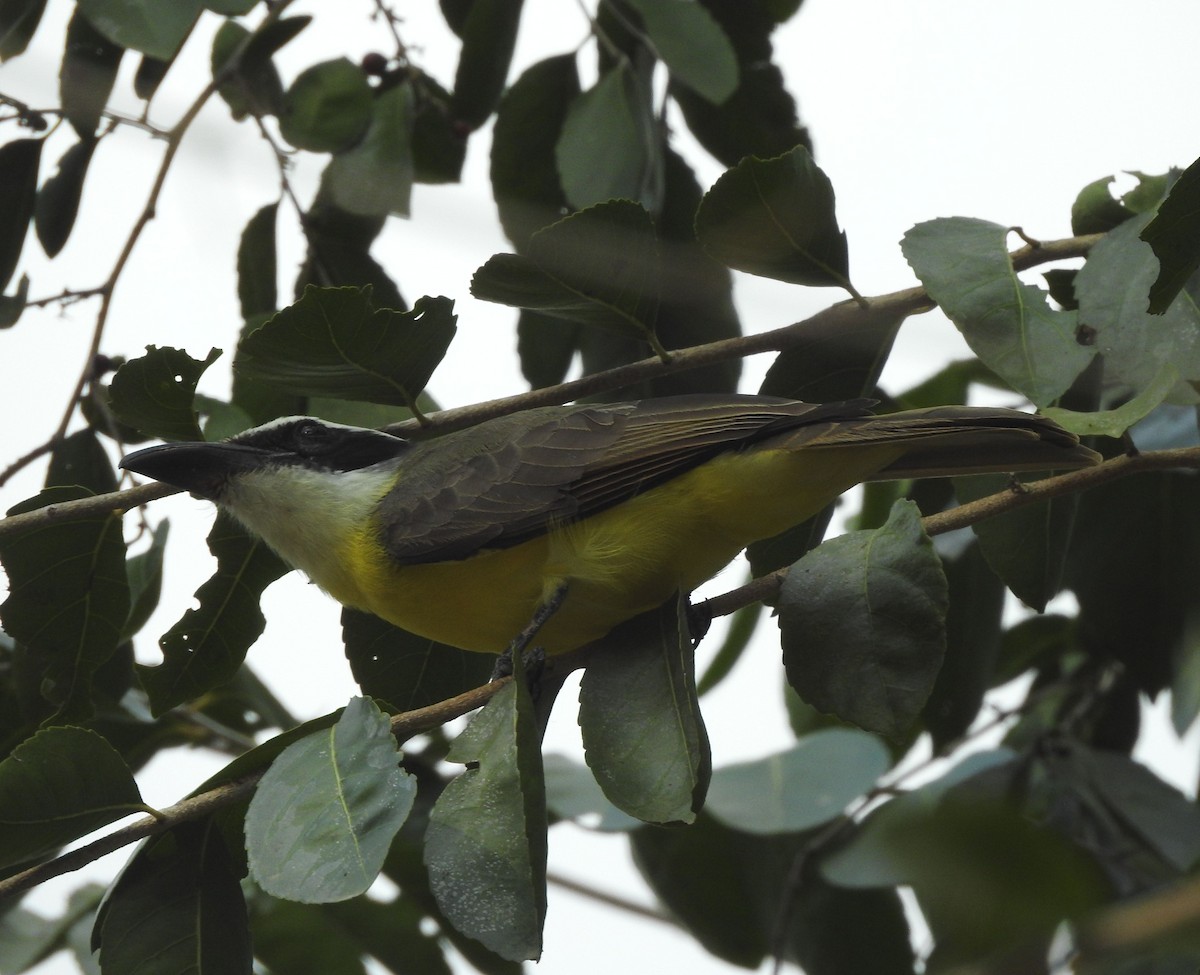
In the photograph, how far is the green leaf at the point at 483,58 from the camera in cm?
320

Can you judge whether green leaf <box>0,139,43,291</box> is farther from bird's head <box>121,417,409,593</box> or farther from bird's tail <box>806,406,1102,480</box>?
bird's tail <box>806,406,1102,480</box>

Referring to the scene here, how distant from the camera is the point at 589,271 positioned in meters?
2.26

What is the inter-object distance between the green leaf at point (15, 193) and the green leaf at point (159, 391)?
779 millimetres

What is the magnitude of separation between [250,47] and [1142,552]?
2448 millimetres

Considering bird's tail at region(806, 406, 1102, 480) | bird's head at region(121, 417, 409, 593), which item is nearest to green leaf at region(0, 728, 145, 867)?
bird's head at region(121, 417, 409, 593)

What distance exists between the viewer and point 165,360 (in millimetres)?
2361

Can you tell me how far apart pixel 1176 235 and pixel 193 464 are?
6.12 ft

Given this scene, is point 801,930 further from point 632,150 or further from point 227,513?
point 632,150

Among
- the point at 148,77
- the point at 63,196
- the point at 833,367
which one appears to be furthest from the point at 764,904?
the point at 148,77

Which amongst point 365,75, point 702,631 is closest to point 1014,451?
point 702,631

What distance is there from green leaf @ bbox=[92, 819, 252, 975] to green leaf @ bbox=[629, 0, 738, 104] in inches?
74.7

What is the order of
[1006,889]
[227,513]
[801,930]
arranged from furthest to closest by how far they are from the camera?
1. [801,930]
2. [227,513]
3. [1006,889]

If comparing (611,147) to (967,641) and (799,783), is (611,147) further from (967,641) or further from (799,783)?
(799,783)

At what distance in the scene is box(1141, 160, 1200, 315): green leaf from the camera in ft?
5.92
